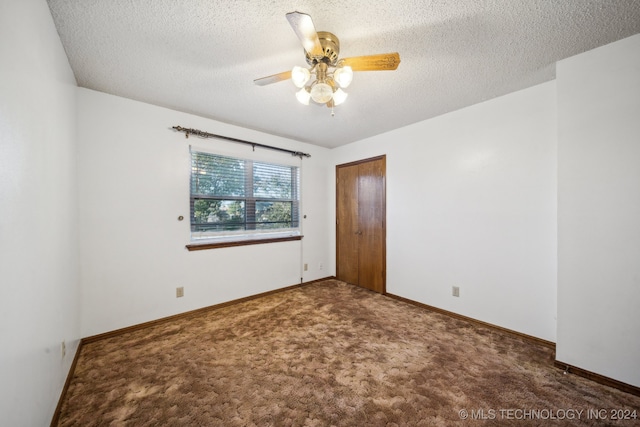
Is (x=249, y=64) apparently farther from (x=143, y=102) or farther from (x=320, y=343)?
(x=320, y=343)

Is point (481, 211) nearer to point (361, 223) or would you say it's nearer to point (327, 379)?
point (361, 223)

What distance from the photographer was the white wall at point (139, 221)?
230cm

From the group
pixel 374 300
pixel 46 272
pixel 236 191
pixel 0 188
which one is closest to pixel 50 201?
pixel 46 272

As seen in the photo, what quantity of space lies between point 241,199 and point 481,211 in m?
3.08

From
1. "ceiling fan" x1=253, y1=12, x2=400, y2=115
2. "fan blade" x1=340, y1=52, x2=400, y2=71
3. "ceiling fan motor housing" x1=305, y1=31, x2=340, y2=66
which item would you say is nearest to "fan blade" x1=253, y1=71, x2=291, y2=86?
"ceiling fan" x1=253, y1=12, x2=400, y2=115

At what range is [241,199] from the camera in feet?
10.9

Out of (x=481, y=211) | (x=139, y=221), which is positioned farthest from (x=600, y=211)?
(x=139, y=221)

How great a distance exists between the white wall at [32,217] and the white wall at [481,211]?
3.44 metres

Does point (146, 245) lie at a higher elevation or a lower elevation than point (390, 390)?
higher

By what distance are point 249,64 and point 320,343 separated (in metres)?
2.60

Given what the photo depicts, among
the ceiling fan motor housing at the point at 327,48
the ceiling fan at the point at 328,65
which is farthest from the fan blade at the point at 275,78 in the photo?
the ceiling fan motor housing at the point at 327,48

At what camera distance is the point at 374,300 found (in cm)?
335

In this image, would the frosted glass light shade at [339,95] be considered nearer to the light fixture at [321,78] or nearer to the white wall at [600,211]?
the light fixture at [321,78]

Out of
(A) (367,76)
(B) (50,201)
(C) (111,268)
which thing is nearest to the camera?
(B) (50,201)
